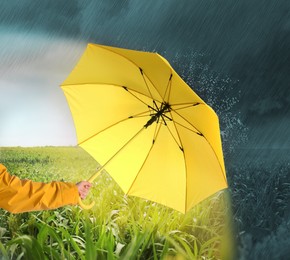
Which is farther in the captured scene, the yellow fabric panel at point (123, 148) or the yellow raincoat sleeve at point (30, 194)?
the yellow fabric panel at point (123, 148)

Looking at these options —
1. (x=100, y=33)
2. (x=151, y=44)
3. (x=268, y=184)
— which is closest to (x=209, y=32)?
(x=151, y=44)

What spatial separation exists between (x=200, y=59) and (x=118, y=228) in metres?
1.91

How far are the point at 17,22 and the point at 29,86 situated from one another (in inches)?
25.8

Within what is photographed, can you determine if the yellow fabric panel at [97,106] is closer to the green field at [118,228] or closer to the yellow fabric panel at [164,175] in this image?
the yellow fabric panel at [164,175]

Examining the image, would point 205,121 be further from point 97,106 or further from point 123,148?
point 97,106

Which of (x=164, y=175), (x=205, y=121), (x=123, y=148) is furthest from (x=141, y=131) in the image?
(x=205, y=121)

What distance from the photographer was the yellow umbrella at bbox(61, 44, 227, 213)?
1856mm

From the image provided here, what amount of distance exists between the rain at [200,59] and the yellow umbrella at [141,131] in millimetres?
1657

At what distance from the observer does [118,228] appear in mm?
3121

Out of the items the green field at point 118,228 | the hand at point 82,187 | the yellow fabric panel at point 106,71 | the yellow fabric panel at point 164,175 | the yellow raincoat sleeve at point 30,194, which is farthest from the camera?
the green field at point 118,228

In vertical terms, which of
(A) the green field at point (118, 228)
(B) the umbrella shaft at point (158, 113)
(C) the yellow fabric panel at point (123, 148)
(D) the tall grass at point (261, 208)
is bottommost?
(A) the green field at point (118, 228)

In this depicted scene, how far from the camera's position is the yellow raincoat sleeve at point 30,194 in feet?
4.83

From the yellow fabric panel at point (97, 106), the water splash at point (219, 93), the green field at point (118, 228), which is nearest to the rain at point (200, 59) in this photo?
the water splash at point (219, 93)

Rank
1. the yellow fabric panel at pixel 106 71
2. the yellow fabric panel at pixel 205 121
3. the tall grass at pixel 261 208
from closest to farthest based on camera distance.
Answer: the yellow fabric panel at pixel 205 121 → the yellow fabric panel at pixel 106 71 → the tall grass at pixel 261 208
